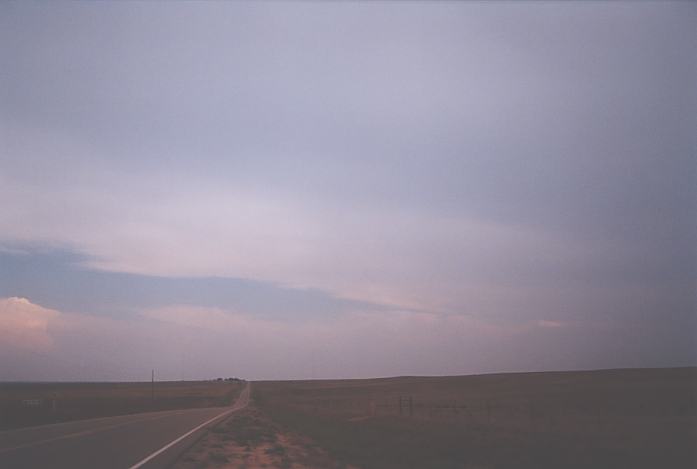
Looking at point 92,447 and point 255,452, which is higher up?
point 92,447

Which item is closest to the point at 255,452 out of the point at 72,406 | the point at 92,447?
the point at 92,447

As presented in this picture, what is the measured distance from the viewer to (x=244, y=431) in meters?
29.8

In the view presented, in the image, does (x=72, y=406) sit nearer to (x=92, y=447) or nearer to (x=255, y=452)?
(x=92, y=447)

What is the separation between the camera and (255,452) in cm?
2119

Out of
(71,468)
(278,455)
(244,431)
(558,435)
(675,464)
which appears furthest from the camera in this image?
(244,431)

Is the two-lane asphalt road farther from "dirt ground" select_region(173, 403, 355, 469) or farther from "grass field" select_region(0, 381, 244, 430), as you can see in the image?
"grass field" select_region(0, 381, 244, 430)

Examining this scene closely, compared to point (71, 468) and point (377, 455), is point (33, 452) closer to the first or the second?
point (71, 468)

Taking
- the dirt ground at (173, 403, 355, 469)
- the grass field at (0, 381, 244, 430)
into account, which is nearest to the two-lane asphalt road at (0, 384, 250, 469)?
the dirt ground at (173, 403, 355, 469)

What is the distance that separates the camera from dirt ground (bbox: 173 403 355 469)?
17.7 metres

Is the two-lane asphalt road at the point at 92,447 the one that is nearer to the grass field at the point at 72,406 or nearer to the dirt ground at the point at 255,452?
the dirt ground at the point at 255,452

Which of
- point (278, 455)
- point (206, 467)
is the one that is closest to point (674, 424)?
point (278, 455)

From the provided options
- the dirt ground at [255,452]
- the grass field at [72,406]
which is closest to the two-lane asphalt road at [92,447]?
the dirt ground at [255,452]

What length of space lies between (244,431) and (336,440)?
703 centimetres

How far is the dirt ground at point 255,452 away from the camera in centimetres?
1773
